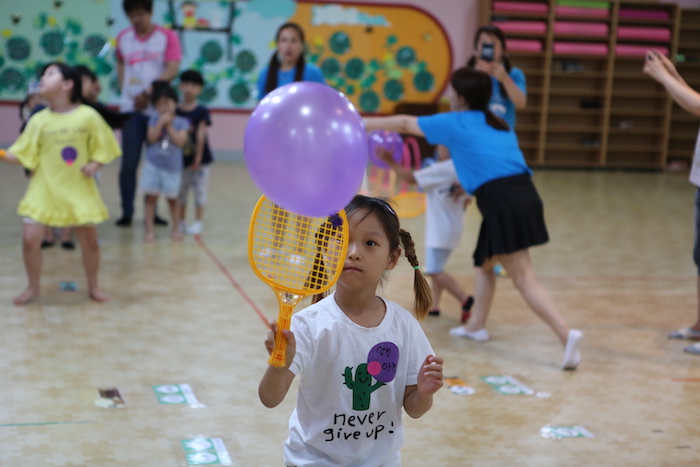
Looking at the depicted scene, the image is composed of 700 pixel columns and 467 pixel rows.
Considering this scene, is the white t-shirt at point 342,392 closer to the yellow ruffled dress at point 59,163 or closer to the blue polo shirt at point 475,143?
the blue polo shirt at point 475,143

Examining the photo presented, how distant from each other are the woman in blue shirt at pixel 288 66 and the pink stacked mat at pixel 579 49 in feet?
27.0

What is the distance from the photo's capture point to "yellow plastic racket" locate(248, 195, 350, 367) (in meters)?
1.54

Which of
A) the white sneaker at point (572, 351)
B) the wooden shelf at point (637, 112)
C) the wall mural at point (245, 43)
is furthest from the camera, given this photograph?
the wooden shelf at point (637, 112)

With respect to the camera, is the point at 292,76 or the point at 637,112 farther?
the point at 637,112

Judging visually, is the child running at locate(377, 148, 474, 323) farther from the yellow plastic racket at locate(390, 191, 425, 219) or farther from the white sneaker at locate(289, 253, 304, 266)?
the white sneaker at locate(289, 253, 304, 266)

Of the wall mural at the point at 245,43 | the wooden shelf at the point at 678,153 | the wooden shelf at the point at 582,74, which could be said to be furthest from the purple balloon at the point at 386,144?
the wooden shelf at the point at 678,153

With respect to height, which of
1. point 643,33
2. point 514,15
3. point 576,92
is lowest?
point 576,92

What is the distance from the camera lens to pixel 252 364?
3.23 metres

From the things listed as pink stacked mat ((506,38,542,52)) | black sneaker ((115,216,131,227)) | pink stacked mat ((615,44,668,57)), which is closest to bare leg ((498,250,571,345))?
black sneaker ((115,216,131,227))

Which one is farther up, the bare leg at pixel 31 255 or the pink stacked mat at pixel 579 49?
the pink stacked mat at pixel 579 49

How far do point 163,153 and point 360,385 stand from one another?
4311 millimetres

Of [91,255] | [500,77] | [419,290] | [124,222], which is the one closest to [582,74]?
[124,222]

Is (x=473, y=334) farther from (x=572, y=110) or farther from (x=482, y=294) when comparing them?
(x=572, y=110)

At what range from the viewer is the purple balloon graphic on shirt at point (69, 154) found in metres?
3.86
